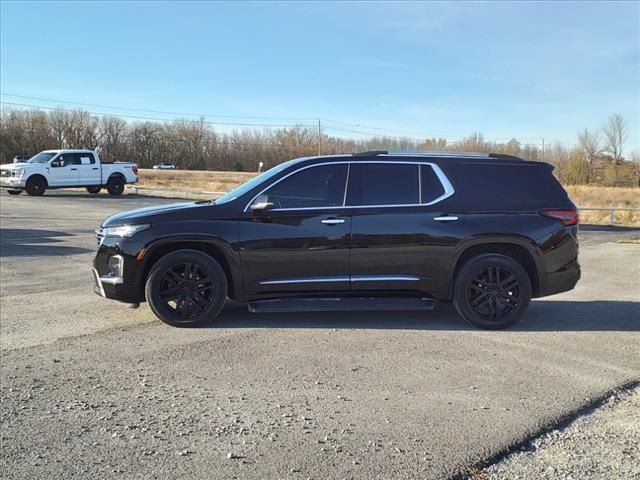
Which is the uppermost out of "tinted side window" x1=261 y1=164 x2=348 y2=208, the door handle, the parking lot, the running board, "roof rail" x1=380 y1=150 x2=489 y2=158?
"roof rail" x1=380 y1=150 x2=489 y2=158

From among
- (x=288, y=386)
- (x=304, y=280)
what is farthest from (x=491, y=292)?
(x=288, y=386)

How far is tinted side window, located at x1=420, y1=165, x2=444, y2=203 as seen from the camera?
20.2 feet

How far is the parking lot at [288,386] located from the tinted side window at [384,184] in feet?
4.44

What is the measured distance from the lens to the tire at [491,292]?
20.1 feet

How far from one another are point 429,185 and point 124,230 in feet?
10.6

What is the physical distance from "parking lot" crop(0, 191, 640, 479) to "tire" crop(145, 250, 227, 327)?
6.7 inches

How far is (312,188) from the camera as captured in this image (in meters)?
6.16

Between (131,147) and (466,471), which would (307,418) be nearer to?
(466,471)

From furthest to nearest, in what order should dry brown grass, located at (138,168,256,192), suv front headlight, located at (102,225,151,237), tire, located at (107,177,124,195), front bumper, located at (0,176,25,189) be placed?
dry brown grass, located at (138,168,256,192)
tire, located at (107,177,124,195)
front bumper, located at (0,176,25,189)
suv front headlight, located at (102,225,151,237)

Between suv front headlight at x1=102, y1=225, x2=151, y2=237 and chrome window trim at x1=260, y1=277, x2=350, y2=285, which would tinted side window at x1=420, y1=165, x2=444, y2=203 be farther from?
suv front headlight at x1=102, y1=225, x2=151, y2=237

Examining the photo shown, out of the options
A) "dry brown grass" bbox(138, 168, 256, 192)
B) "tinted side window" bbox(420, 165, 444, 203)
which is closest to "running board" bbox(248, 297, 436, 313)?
"tinted side window" bbox(420, 165, 444, 203)

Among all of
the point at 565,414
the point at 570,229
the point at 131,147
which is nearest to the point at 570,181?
the point at 570,229

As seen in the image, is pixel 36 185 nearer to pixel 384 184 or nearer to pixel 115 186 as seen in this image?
pixel 115 186

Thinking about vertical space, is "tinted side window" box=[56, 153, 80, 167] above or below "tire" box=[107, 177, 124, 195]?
above
